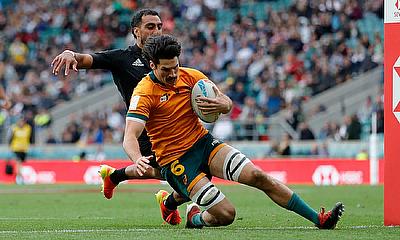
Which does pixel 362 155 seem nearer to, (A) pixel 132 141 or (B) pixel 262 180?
(B) pixel 262 180

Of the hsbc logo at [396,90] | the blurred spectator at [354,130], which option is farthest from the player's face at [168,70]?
the blurred spectator at [354,130]

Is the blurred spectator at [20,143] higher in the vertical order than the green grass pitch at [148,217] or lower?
lower

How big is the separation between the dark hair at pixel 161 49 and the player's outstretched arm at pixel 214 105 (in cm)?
51

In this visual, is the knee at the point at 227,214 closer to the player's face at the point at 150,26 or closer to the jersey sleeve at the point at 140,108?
the jersey sleeve at the point at 140,108

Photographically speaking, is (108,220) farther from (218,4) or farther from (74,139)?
(218,4)

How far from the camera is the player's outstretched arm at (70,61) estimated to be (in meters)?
10.5

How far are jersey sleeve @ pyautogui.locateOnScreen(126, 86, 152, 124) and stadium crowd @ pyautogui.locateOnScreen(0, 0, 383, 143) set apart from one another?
17508 mm

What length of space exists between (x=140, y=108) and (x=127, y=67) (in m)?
2.27

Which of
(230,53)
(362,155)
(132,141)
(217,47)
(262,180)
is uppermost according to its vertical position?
(132,141)

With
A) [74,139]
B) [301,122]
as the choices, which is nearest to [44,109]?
[74,139]

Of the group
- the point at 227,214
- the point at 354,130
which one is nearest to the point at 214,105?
the point at 227,214

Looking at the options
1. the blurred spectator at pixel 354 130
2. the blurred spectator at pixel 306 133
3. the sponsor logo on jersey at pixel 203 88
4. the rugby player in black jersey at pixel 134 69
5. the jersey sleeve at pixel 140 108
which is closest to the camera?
the jersey sleeve at pixel 140 108

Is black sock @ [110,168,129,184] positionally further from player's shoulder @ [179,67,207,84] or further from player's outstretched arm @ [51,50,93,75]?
player's shoulder @ [179,67,207,84]

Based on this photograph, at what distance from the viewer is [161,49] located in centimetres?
945
